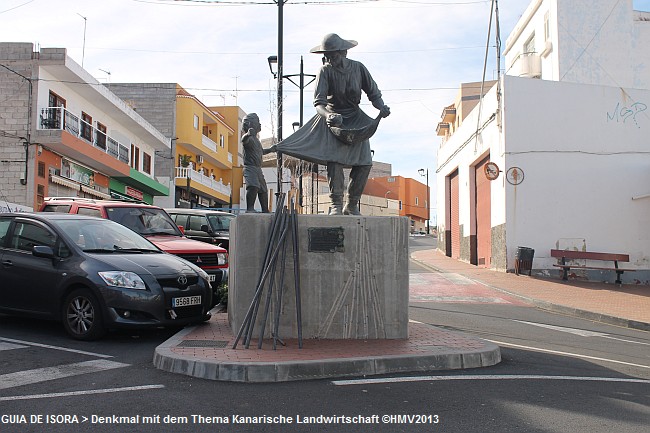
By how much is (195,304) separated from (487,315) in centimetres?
584

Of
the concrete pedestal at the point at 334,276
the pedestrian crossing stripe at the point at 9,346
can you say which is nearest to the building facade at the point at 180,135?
the pedestrian crossing stripe at the point at 9,346

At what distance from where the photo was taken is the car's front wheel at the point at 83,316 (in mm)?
6812

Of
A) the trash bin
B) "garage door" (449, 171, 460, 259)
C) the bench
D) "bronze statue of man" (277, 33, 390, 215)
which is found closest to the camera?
"bronze statue of man" (277, 33, 390, 215)

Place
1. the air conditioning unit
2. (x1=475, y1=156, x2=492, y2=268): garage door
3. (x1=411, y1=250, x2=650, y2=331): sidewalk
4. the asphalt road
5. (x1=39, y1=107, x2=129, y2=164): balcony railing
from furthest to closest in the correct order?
1. the air conditioning unit
2. (x1=475, y1=156, x2=492, y2=268): garage door
3. (x1=39, y1=107, x2=129, y2=164): balcony railing
4. (x1=411, y1=250, x2=650, y2=331): sidewalk
5. the asphalt road

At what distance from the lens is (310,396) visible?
4.75 m

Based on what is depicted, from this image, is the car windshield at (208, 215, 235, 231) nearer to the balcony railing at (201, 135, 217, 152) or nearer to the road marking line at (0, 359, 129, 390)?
the road marking line at (0, 359, 129, 390)

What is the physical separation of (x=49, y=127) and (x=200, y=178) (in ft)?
60.9

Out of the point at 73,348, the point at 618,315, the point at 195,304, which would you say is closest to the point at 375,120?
the point at 195,304

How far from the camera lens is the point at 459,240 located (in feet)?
91.1

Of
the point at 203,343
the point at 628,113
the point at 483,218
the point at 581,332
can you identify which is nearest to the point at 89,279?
the point at 203,343

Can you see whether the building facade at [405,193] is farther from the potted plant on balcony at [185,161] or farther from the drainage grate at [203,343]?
the drainage grate at [203,343]

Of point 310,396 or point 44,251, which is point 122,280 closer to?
point 44,251

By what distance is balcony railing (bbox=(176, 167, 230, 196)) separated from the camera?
38344mm

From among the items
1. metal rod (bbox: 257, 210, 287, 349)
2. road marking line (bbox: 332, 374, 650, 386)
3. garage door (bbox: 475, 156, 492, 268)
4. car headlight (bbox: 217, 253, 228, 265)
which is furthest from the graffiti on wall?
metal rod (bbox: 257, 210, 287, 349)
